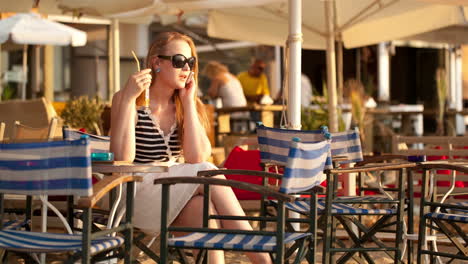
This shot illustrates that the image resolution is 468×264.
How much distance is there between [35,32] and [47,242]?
22.6ft

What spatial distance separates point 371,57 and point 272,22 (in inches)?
326

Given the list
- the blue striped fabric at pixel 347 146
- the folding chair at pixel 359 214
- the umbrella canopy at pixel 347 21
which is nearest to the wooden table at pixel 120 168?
the folding chair at pixel 359 214

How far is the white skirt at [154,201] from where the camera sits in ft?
11.7

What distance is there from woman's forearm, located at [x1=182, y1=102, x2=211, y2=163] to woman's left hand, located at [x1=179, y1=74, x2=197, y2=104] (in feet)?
0.12

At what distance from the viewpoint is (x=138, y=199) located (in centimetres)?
364

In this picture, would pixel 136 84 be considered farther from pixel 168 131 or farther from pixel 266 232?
pixel 266 232

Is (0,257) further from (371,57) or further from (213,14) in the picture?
(371,57)

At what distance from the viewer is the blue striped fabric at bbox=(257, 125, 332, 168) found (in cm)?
437

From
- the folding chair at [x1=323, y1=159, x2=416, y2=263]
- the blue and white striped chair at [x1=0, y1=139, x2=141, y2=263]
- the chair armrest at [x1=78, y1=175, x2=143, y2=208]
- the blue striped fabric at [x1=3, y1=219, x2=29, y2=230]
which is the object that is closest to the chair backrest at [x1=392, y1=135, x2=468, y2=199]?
the folding chair at [x1=323, y1=159, x2=416, y2=263]

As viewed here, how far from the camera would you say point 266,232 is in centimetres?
307

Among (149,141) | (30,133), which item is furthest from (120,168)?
(30,133)

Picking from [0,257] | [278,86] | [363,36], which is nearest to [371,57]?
[278,86]

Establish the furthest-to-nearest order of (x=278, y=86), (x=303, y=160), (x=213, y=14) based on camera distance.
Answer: (x=278, y=86) → (x=213, y=14) → (x=303, y=160)

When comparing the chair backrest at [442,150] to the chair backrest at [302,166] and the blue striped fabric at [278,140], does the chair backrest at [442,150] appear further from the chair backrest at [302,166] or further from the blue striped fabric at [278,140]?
the chair backrest at [302,166]
